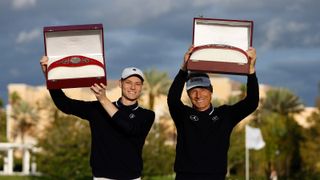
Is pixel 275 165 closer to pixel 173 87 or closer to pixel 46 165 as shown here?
pixel 46 165

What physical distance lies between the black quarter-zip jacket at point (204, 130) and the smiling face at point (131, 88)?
0.32 m

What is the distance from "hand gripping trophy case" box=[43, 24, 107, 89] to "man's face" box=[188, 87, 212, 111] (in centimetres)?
86

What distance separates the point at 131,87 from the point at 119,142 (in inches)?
20.9

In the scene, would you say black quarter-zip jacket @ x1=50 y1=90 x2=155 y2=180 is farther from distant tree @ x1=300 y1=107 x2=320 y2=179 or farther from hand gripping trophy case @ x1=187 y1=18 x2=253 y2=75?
distant tree @ x1=300 y1=107 x2=320 y2=179

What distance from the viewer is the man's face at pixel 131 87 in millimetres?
7105

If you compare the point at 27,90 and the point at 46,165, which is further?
the point at 27,90

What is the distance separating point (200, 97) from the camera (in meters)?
7.08

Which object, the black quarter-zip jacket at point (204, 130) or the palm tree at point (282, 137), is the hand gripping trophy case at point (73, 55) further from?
the palm tree at point (282, 137)

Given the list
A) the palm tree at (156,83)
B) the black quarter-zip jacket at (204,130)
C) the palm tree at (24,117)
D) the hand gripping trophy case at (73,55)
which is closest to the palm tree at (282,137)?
the palm tree at (156,83)

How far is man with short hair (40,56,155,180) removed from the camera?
23.0 ft

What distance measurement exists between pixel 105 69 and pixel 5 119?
86.5m

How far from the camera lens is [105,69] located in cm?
708

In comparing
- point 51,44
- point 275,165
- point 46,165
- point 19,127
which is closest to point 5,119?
point 19,127

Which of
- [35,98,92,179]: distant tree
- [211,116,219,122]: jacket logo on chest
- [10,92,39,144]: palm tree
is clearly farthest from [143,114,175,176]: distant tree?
[211,116,219,122]: jacket logo on chest
